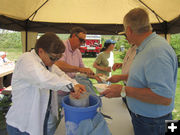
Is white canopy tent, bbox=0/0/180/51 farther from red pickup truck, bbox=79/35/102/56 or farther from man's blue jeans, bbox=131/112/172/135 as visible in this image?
red pickup truck, bbox=79/35/102/56

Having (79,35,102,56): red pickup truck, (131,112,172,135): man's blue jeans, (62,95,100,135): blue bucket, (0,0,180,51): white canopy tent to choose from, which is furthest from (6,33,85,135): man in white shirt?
(79,35,102,56): red pickup truck

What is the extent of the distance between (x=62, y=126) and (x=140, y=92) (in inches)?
35.9

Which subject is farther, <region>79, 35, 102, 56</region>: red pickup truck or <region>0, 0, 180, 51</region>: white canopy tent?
<region>79, 35, 102, 56</region>: red pickup truck

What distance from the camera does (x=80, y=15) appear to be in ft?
10.6

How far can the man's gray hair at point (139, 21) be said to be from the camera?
1032mm

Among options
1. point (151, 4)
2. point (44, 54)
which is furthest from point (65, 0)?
point (44, 54)

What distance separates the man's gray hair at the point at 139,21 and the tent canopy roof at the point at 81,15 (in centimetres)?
175

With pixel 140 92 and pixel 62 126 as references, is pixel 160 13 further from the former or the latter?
pixel 62 126

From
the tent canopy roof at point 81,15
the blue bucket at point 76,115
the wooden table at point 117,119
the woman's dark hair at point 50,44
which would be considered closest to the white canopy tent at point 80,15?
the tent canopy roof at point 81,15

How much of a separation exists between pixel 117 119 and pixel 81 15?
2.36 meters

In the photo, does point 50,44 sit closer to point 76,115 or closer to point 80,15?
point 76,115

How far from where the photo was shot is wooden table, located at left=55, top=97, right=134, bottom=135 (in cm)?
148

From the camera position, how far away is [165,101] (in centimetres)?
96

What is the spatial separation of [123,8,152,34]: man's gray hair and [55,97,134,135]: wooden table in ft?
3.29
